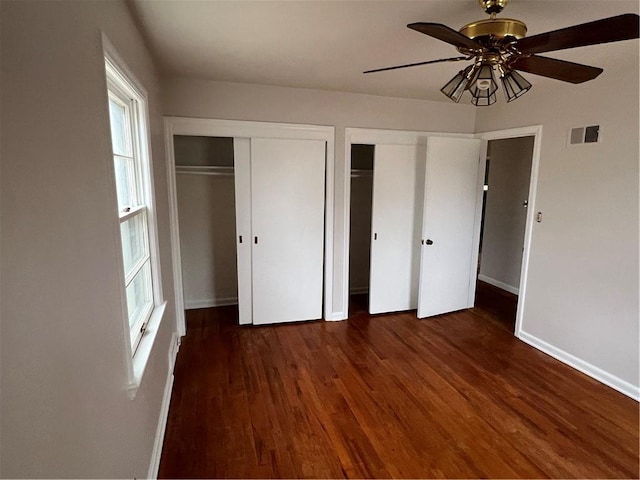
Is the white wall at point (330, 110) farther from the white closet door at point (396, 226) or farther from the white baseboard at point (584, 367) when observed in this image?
the white baseboard at point (584, 367)

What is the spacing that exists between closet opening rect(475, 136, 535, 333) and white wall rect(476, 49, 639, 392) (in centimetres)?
124

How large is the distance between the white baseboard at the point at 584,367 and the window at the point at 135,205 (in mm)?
3277

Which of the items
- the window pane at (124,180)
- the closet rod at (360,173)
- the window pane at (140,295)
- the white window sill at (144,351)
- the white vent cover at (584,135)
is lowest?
the white window sill at (144,351)

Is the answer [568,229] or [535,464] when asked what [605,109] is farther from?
[535,464]

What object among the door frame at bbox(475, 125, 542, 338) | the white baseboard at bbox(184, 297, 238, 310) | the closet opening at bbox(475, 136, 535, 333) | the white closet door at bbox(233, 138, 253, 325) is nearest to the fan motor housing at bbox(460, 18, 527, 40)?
the door frame at bbox(475, 125, 542, 338)

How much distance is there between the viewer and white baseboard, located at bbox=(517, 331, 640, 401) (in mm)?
2633

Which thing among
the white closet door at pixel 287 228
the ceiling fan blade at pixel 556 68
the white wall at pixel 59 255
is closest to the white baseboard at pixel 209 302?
the white closet door at pixel 287 228

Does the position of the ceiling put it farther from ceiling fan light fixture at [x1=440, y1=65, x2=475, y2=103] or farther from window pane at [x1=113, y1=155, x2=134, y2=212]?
window pane at [x1=113, y1=155, x2=134, y2=212]

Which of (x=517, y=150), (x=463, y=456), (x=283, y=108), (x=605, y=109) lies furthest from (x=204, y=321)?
(x=517, y=150)

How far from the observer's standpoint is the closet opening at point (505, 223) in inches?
183

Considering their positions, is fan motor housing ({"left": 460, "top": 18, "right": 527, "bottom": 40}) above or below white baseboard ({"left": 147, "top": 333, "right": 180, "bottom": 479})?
above

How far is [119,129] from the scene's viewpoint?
6.42ft

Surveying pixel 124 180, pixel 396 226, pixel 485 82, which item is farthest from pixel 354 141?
pixel 124 180

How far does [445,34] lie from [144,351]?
1.98m
